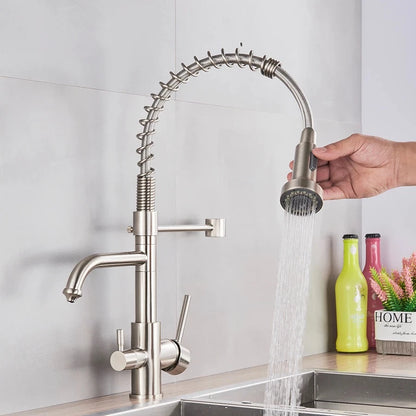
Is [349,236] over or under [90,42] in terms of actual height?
under

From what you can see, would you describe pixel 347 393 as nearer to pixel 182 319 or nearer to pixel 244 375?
pixel 244 375

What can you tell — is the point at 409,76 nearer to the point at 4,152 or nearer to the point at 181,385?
the point at 181,385

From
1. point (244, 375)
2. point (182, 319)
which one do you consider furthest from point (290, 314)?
point (182, 319)

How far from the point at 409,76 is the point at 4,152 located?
1126 millimetres

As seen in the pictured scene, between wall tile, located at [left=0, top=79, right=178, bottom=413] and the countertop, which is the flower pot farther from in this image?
wall tile, located at [left=0, top=79, right=178, bottom=413]

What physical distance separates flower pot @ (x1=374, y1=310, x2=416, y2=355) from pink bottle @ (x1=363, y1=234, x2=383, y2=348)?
7 cm

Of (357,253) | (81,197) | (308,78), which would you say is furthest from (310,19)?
(81,197)

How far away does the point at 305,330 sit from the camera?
183cm

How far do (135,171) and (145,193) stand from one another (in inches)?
4.2

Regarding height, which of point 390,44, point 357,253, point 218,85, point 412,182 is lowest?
point 357,253

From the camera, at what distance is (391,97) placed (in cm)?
201

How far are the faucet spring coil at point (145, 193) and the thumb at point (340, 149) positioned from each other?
0.89ft

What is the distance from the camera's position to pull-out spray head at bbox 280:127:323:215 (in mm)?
1082

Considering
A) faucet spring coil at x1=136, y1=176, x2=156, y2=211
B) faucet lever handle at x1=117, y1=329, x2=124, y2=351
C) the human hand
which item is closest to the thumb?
the human hand
